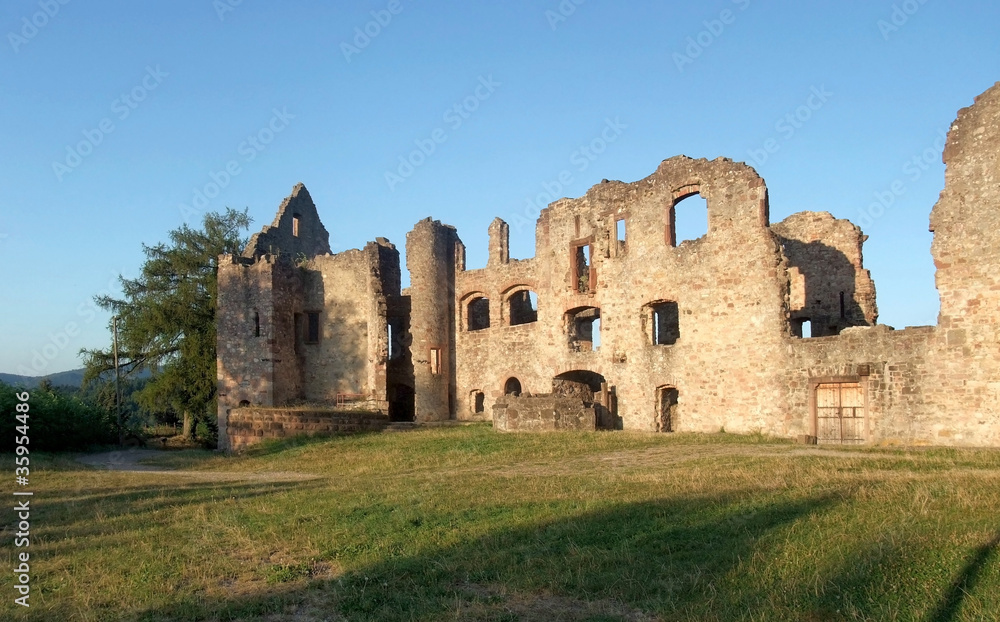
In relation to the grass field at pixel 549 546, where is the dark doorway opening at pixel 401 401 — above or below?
above

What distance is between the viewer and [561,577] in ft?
21.7

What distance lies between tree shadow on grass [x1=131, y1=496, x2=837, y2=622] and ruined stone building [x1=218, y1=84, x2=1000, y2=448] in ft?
32.9

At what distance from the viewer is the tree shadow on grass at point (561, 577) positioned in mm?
5996

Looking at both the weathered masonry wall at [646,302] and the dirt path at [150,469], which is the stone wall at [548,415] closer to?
the weathered masonry wall at [646,302]

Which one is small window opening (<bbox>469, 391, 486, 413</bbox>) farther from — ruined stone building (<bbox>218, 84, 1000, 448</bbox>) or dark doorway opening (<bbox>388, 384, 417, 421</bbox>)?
dark doorway opening (<bbox>388, 384, 417, 421</bbox>)

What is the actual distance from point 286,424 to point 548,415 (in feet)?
24.9

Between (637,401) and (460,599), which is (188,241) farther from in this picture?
(460,599)

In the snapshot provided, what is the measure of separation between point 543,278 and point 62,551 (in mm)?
18803

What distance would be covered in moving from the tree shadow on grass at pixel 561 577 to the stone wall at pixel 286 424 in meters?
15.3

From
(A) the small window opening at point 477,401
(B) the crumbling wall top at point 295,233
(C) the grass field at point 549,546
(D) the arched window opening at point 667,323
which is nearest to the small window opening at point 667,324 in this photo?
(D) the arched window opening at point 667,323

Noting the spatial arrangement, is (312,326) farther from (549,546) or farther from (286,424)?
(549,546)

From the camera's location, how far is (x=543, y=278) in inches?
1025

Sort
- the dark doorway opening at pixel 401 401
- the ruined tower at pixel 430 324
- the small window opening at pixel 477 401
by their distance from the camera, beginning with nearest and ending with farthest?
the ruined tower at pixel 430 324 < the small window opening at pixel 477 401 < the dark doorway opening at pixel 401 401

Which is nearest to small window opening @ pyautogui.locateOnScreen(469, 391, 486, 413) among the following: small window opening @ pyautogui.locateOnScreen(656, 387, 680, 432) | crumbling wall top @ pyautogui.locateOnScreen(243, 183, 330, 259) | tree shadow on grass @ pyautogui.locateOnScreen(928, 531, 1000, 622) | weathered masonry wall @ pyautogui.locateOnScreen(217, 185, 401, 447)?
weathered masonry wall @ pyautogui.locateOnScreen(217, 185, 401, 447)
